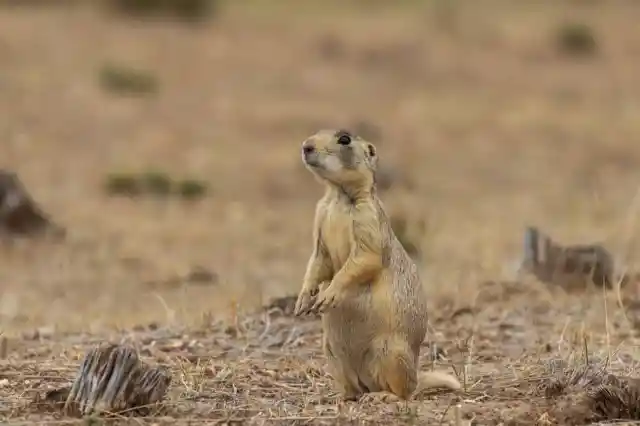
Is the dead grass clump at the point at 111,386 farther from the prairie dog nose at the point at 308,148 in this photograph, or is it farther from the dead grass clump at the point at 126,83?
the dead grass clump at the point at 126,83

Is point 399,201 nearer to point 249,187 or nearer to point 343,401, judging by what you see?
point 249,187

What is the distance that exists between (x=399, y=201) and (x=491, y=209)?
3.33ft

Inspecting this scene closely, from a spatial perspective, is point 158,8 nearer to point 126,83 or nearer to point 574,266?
point 126,83

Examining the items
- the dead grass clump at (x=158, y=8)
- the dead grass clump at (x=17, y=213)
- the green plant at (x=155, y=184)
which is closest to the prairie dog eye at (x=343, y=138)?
the dead grass clump at (x=17, y=213)

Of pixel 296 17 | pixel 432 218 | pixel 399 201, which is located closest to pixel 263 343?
pixel 432 218

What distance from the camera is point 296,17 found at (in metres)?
28.7

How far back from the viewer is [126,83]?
20594 mm

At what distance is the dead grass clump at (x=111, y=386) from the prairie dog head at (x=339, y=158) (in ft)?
3.50

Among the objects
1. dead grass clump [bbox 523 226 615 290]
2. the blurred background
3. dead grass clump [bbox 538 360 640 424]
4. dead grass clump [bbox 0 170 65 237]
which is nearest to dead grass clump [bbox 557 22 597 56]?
the blurred background

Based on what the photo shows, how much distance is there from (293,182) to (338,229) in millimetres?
10583

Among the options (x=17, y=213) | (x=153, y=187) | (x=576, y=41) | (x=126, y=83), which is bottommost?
(x=17, y=213)

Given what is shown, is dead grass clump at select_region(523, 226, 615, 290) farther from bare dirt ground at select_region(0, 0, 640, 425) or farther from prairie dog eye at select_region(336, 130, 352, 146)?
prairie dog eye at select_region(336, 130, 352, 146)

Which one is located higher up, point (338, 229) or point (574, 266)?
point (338, 229)

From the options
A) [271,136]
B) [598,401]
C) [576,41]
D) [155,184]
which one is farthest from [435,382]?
[576,41]
